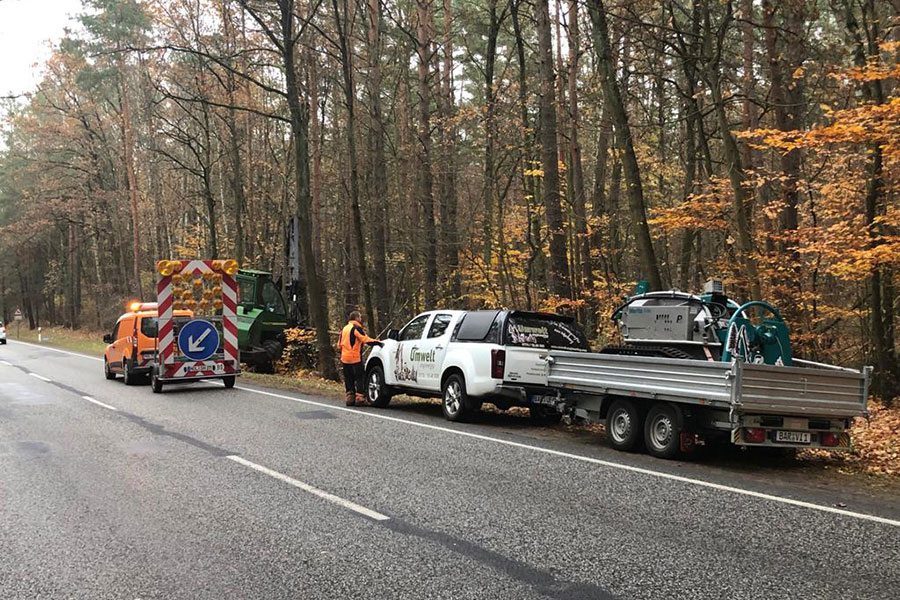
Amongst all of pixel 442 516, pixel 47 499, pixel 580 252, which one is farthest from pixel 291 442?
pixel 580 252

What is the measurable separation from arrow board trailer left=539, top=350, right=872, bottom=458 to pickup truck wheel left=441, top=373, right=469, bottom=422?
2842 mm

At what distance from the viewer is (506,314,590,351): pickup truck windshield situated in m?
11.6

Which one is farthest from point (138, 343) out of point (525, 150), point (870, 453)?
point (870, 453)

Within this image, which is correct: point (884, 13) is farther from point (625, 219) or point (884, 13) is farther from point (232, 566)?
point (232, 566)

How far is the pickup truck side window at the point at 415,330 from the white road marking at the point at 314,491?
17.5 ft

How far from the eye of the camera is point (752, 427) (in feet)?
26.3

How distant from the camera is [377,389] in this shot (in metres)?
14.2

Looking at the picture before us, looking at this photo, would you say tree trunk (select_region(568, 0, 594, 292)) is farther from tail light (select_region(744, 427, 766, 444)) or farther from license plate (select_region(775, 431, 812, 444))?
tail light (select_region(744, 427, 766, 444))

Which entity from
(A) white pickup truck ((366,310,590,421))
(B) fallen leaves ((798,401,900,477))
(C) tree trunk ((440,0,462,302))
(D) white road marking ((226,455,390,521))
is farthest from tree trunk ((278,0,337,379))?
(B) fallen leaves ((798,401,900,477))

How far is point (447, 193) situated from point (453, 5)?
915 cm

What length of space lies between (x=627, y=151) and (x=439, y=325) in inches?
214

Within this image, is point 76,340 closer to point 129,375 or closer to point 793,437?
point 129,375

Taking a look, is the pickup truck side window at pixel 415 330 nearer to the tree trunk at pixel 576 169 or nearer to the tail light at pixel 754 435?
the tail light at pixel 754 435

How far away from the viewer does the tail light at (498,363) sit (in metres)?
11.3
